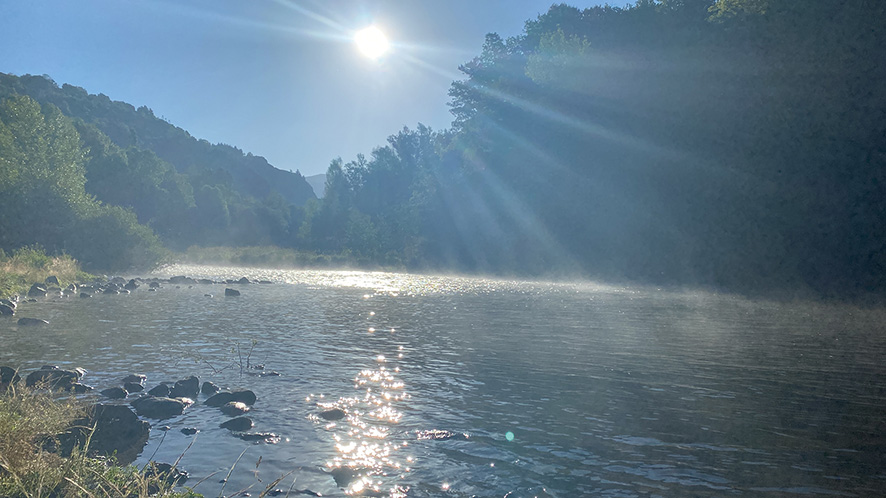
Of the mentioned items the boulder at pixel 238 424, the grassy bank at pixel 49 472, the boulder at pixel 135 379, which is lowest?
the boulder at pixel 135 379

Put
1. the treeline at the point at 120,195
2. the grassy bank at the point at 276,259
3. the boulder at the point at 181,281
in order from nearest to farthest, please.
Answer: the boulder at the point at 181,281 → the treeline at the point at 120,195 → the grassy bank at the point at 276,259

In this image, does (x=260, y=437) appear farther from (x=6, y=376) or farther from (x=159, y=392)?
(x=6, y=376)

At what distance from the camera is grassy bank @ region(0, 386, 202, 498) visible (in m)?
6.06

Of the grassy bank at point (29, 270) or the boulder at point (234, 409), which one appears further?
the grassy bank at point (29, 270)

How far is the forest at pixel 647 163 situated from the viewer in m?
41.6

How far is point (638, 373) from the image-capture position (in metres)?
16.0

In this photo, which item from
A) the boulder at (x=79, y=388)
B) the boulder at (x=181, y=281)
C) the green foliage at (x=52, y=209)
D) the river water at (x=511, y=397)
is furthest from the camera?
the boulder at (x=181, y=281)

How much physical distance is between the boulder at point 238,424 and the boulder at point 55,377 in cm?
437

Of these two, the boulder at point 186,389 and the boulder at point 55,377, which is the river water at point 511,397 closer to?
the boulder at point 55,377

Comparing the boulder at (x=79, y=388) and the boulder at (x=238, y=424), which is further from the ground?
the boulder at (x=238, y=424)

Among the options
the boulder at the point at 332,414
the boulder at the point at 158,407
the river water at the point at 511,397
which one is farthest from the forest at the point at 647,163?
the boulder at the point at 158,407

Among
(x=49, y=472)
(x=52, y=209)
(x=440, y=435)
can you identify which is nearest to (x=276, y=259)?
(x=52, y=209)

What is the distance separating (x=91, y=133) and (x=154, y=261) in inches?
2667

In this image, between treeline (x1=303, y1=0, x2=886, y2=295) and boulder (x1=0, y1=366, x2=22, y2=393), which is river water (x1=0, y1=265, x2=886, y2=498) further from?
treeline (x1=303, y1=0, x2=886, y2=295)
